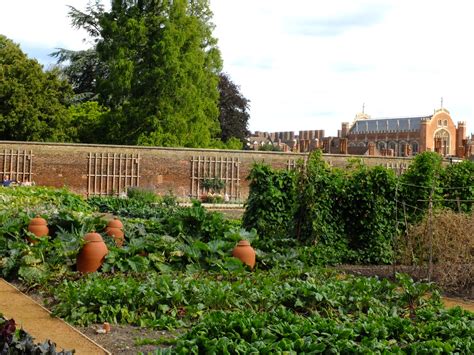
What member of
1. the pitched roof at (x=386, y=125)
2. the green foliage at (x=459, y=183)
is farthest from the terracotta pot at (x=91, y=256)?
the pitched roof at (x=386, y=125)

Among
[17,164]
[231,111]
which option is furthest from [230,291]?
[231,111]

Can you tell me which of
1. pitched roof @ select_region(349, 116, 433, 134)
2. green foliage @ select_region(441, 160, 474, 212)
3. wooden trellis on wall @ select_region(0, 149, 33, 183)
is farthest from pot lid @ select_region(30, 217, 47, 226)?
pitched roof @ select_region(349, 116, 433, 134)

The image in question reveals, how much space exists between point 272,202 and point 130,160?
1630 cm

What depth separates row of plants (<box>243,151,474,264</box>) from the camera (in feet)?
38.9

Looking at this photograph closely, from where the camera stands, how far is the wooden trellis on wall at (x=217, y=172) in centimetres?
2852

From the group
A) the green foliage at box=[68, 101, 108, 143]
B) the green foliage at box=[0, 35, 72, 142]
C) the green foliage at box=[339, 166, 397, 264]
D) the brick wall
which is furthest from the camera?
the green foliage at box=[68, 101, 108, 143]

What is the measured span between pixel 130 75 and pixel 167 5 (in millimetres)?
4367

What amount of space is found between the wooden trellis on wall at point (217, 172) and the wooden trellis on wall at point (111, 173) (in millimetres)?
2261

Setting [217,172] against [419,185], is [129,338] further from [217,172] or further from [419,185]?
[217,172]

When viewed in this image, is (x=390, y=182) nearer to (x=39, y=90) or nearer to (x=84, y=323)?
(x=84, y=323)

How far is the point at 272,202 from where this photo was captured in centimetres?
1211

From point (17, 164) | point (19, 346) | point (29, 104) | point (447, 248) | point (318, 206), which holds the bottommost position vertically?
point (19, 346)

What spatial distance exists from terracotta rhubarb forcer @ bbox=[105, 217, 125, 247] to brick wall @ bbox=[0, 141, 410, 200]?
50.2 feet

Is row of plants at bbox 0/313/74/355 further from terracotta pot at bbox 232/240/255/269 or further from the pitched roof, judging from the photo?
the pitched roof
